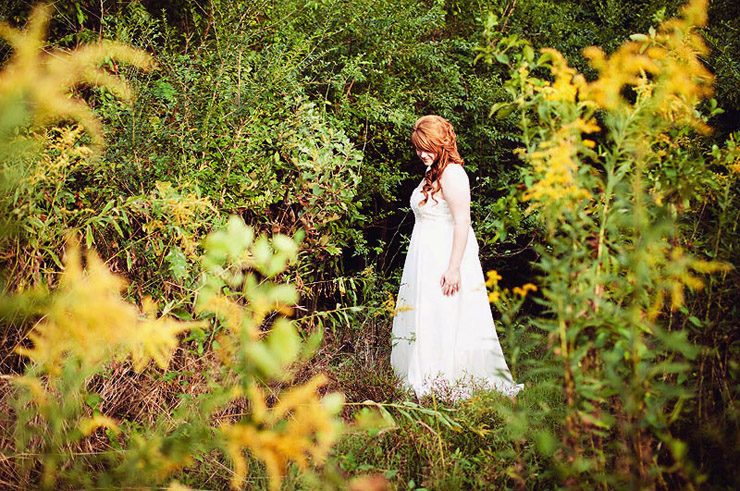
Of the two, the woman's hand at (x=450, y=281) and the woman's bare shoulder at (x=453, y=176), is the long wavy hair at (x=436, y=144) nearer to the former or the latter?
the woman's bare shoulder at (x=453, y=176)

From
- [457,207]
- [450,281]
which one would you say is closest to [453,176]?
[457,207]

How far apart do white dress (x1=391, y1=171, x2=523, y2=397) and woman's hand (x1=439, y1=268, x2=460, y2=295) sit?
55mm

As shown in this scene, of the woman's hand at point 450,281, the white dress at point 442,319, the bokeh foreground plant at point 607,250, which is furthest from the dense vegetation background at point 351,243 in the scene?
the woman's hand at point 450,281

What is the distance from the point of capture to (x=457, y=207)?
3.42 meters

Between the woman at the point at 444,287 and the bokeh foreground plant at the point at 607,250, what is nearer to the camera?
the bokeh foreground plant at the point at 607,250

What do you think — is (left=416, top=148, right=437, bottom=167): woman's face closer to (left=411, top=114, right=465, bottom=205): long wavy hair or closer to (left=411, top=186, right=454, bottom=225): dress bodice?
(left=411, top=114, right=465, bottom=205): long wavy hair

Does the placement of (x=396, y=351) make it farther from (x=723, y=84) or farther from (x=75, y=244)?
(x=723, y=84)

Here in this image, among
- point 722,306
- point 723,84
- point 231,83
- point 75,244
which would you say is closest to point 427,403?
point 722,306

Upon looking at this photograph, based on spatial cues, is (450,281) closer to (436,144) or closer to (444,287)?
(444,287)

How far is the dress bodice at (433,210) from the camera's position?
3583 millimetres

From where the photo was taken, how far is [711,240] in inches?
81.3

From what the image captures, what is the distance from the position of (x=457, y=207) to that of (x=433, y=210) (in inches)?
9.4

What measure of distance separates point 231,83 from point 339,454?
238 centimetres

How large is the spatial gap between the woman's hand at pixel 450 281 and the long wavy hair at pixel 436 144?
1.72ft
